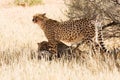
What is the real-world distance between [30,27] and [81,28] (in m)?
5.14

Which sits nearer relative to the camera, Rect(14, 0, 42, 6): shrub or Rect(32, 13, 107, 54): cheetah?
Rect(32, 13, 107, 54): cheetah

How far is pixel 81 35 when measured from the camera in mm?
7844

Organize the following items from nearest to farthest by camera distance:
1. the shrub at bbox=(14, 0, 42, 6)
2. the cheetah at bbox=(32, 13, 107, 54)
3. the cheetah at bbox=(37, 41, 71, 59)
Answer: the cheetah at bbox=(37, 41, 71, 59), the cheetah at bbox=(32, 13, 107, 54), the shrub at bbox=(14, 0, 42, 6)

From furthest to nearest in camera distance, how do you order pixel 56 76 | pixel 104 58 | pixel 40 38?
pixel 40 38 < pixel 104 58 < pixel 56 76

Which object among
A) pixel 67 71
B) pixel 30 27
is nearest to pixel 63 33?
pixel 67 71

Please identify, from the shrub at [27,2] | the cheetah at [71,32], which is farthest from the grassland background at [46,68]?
the shrub at [27,2]

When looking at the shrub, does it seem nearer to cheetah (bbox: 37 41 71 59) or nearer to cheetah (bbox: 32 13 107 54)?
cheetah (bbox: 32 13 107 54)

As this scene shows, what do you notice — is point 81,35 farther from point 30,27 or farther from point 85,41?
point 30,27

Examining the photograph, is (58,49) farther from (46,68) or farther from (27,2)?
(27,2)

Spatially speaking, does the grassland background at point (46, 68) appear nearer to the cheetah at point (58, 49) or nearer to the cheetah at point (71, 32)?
the cheetah at point (58, 49)

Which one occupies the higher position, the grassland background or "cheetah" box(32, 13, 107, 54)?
"cheetah" box(32, 13, 107, 54)

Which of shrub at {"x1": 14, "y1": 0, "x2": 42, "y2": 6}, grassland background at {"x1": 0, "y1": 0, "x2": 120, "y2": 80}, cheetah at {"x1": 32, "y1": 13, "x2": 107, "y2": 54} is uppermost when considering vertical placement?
cheetah at {"x1": 32, "y1": 13, "x2": 107, "y2": 54}

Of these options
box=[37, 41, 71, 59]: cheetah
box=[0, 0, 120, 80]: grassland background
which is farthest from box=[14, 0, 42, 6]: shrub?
box=[37, 41, 71, 59]: cheetah

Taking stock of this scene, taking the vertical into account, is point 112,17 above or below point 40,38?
above
